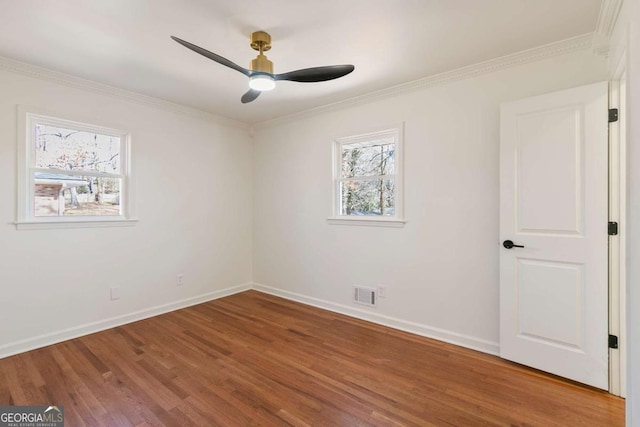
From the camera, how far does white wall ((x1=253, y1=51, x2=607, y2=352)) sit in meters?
2.62

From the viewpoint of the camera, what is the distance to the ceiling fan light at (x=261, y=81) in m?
2.07

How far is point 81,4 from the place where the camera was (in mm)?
1862

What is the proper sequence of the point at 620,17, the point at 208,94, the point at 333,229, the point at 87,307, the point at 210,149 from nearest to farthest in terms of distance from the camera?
the point at 620,17
the point at 87,307
the point at 208,94
the point at 333,229
the point at 210,149

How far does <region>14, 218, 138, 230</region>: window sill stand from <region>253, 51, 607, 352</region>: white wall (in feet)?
6.54

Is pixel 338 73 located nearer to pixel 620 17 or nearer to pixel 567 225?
pixel 620 17

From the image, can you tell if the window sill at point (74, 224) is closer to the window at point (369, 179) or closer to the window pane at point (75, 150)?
the window pane at point (75, 150)

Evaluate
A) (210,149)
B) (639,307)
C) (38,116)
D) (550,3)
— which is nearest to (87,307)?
(38,116)

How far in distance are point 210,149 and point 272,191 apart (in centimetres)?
102

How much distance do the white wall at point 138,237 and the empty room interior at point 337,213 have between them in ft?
0.07

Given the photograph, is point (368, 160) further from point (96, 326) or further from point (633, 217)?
point (96, 326)

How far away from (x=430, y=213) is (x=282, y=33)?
81.1 inches

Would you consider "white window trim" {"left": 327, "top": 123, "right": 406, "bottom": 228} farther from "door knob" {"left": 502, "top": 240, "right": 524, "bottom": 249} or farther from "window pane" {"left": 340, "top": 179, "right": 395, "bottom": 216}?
"door knob" {"left": 502, "top": 240, "right": 524, "bottom": 249}

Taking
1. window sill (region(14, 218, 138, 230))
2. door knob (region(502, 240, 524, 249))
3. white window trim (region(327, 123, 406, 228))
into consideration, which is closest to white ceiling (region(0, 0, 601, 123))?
white window trim (region(327, 123, 406, 228))

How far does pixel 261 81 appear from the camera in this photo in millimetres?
2098
